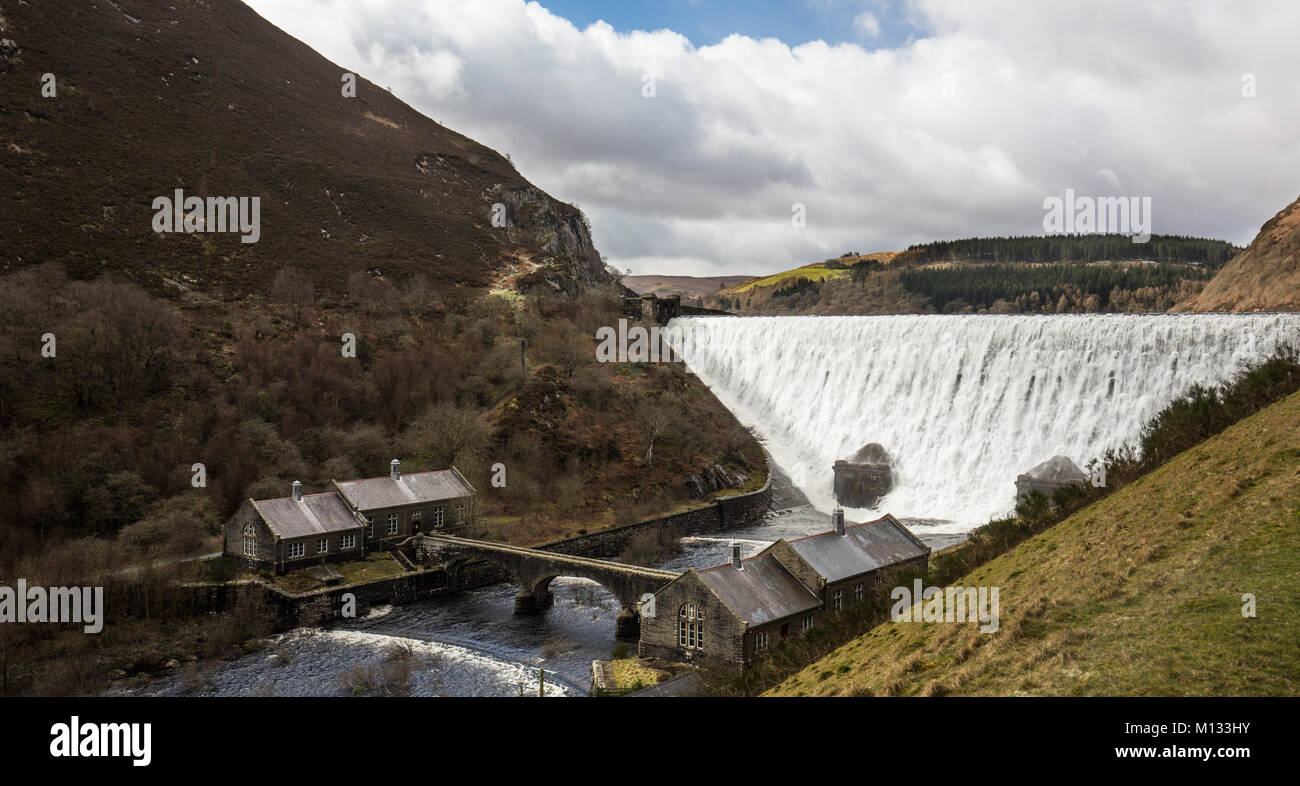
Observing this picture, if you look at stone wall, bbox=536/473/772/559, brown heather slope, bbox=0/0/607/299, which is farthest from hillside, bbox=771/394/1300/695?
brown heather slope, bbox=0/0/607/299

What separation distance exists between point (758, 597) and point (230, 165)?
8406 centimetres

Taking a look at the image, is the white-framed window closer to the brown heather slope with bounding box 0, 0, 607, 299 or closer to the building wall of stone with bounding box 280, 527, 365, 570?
the building wall of stone with bounding box 280, 527, 365, 570

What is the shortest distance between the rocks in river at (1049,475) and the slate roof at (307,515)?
126 ft

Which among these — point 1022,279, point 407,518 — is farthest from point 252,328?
point 1022,279

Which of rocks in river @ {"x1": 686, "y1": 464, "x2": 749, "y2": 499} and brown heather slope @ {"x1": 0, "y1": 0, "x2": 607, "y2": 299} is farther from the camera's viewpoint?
brown heather slope @ {"x1": 0, "y1": 0, "x2": 607, "y2": 299}

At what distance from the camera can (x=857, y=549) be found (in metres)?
32.3

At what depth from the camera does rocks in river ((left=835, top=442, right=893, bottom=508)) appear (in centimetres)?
5941

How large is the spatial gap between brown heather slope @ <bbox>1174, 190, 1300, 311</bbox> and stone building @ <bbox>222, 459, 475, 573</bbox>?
6462cm

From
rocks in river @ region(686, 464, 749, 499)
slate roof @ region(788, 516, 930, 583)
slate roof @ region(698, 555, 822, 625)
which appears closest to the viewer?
slate roof @ region(698, 555, 822, 625)

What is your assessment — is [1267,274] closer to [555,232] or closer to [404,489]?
[404,489]

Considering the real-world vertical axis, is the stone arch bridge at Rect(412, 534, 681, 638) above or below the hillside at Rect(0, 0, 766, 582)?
below

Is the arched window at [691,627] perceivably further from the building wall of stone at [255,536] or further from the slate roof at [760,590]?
the building wall of stone at [255,536]
